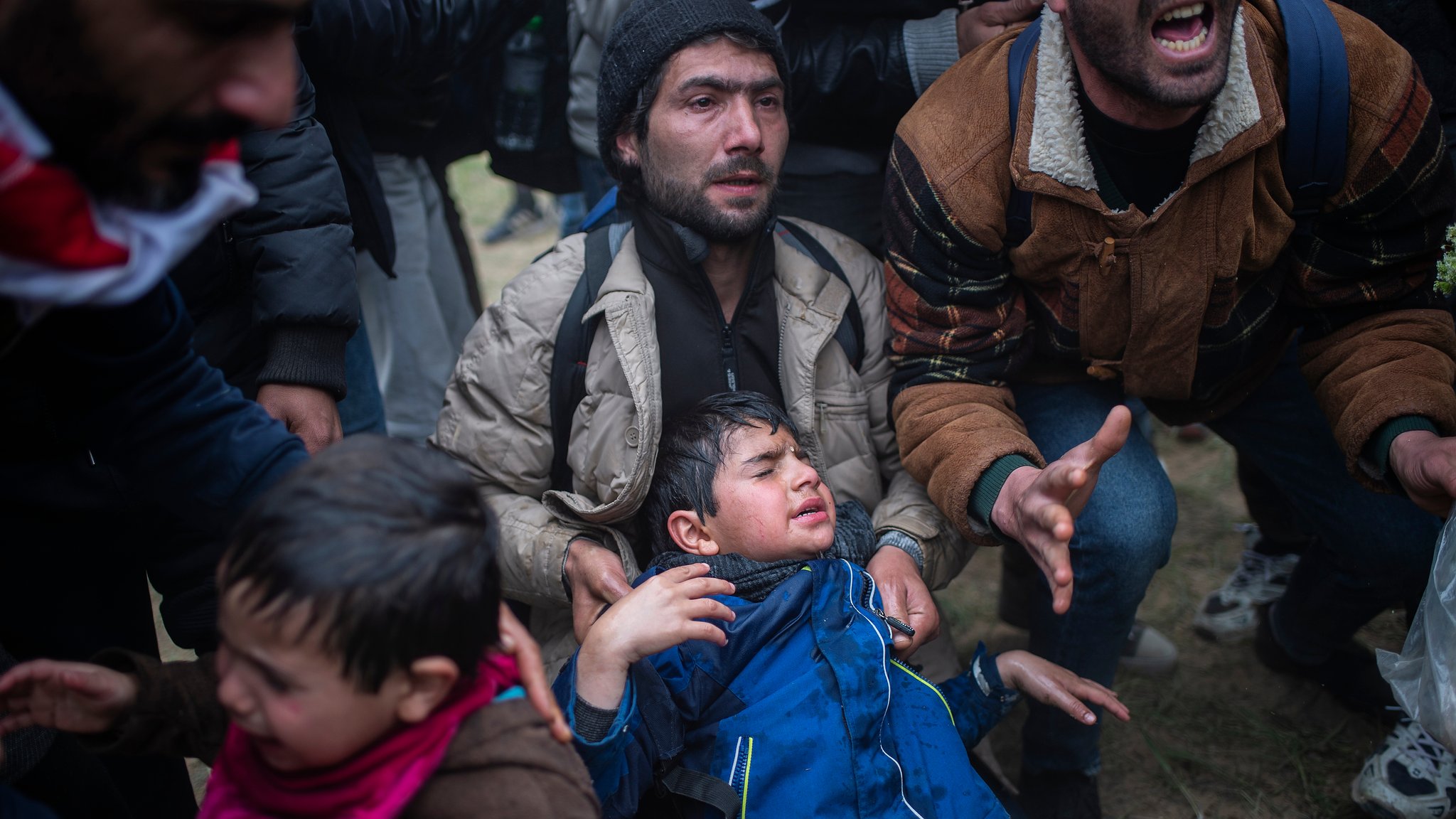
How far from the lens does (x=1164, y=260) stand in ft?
7.48

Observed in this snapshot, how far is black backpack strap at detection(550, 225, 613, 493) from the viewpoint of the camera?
8.23ft

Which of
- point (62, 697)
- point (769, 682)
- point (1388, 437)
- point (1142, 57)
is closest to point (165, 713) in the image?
point (62, 697)

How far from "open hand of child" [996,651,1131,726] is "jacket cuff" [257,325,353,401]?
1593mm

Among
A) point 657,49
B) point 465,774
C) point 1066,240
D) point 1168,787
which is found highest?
point 657,49

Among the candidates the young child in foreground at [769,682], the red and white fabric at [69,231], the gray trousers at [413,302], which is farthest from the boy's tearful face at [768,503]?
the gray trousers at [413,302]

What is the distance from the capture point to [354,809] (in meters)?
1.35

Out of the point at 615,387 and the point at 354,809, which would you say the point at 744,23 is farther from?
the point at 354,809

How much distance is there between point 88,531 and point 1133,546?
2.19 m

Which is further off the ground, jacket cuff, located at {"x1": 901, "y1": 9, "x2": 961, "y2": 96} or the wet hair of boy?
jacket cuff, located at {"x1": 901, "y1": 9, "x2": 961, "y2": 96}

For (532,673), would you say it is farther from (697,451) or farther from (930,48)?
(930,48)

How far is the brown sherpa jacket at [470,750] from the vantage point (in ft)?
4.67

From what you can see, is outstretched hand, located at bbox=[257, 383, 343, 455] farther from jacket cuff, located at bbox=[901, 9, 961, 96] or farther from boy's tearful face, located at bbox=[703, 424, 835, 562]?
jacket cuff, located at bbox=[901, 9, 961, 96]

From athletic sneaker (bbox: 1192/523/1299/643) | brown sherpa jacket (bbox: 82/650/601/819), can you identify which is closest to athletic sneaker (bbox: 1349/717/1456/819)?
athletic sneaker (bbox: 1192/523/1299/643)

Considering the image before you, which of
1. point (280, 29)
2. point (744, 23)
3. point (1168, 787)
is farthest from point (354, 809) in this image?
point (1168, 787)
